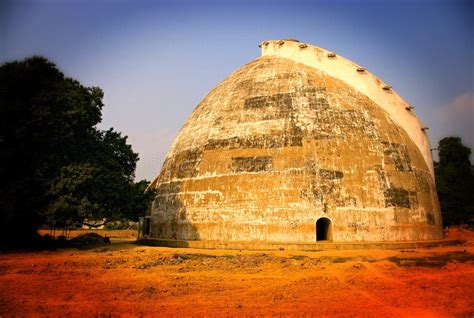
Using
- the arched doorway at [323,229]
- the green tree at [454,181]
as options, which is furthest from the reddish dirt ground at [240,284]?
the green tree at [454,181]

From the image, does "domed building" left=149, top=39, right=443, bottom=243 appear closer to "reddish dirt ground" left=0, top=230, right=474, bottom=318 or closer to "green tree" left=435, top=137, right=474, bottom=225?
"reddish dirt ground" left=0, top=230, right=474, bottom=318

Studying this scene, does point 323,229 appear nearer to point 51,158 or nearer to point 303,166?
point 303,166

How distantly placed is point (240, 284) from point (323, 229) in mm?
8979

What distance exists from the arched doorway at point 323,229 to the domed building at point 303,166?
51mm

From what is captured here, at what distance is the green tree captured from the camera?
3472 centimetres

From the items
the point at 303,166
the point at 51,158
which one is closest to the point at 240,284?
the point at 303,166

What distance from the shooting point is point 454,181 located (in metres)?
40.1

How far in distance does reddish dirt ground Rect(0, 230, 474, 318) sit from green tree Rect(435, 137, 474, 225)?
21549 millimetres

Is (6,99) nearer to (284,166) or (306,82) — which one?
(284,166)

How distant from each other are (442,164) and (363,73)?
88.1ft

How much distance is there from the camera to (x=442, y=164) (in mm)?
42750

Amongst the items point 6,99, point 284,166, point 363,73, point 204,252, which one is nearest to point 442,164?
point 363,73

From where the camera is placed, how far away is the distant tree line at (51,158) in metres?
15.8

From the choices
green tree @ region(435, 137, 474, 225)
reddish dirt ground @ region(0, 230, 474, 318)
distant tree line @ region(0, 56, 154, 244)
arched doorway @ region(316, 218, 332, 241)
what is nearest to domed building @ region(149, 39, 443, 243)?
arched doorway @ region(316, 218, 332, 241)
